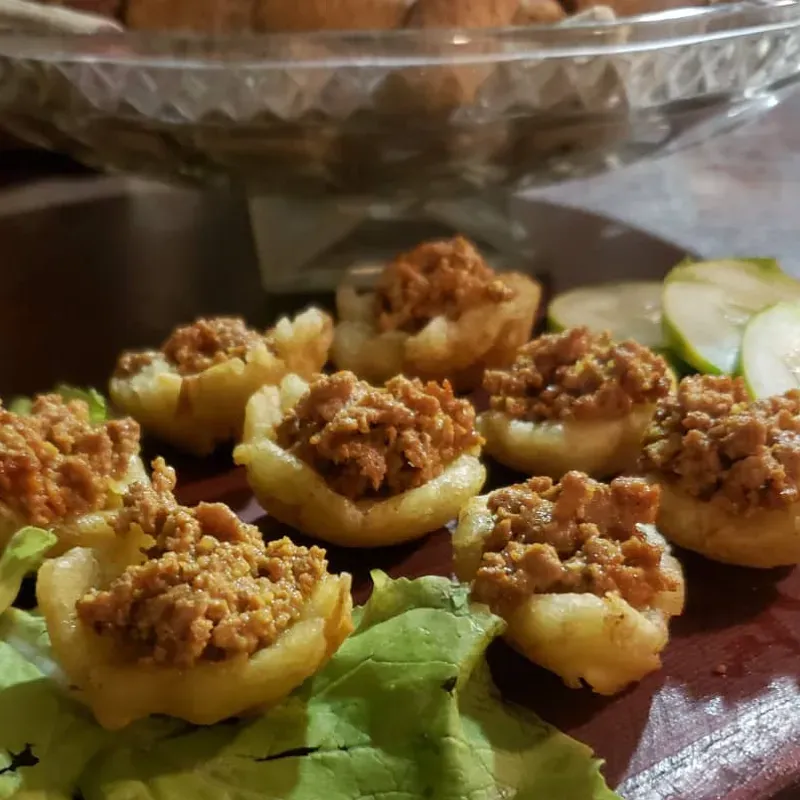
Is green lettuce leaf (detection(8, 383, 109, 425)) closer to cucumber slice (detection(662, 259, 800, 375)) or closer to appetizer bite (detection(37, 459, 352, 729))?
appetizer bite (detection(37, 459, 352, 729))

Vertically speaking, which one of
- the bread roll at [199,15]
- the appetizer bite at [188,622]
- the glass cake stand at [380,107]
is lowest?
the appetizer bite at [188,622]

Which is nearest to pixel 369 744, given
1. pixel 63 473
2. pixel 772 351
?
pixel 63 473

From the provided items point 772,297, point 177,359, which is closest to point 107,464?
point 177,359

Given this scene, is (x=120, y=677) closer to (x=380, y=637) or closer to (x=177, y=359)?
(x=380, y=637)

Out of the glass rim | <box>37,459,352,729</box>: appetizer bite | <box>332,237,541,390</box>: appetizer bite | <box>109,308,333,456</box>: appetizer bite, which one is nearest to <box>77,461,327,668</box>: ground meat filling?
<box>37,459,352,729</box>: appetizer bite

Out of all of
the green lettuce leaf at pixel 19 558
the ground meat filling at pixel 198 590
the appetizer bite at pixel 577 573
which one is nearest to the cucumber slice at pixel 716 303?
the appetizer bite at pixel 577 573

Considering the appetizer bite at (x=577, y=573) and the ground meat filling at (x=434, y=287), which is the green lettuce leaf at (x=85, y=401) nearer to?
the ground meat filling at (x=434, y=287)
